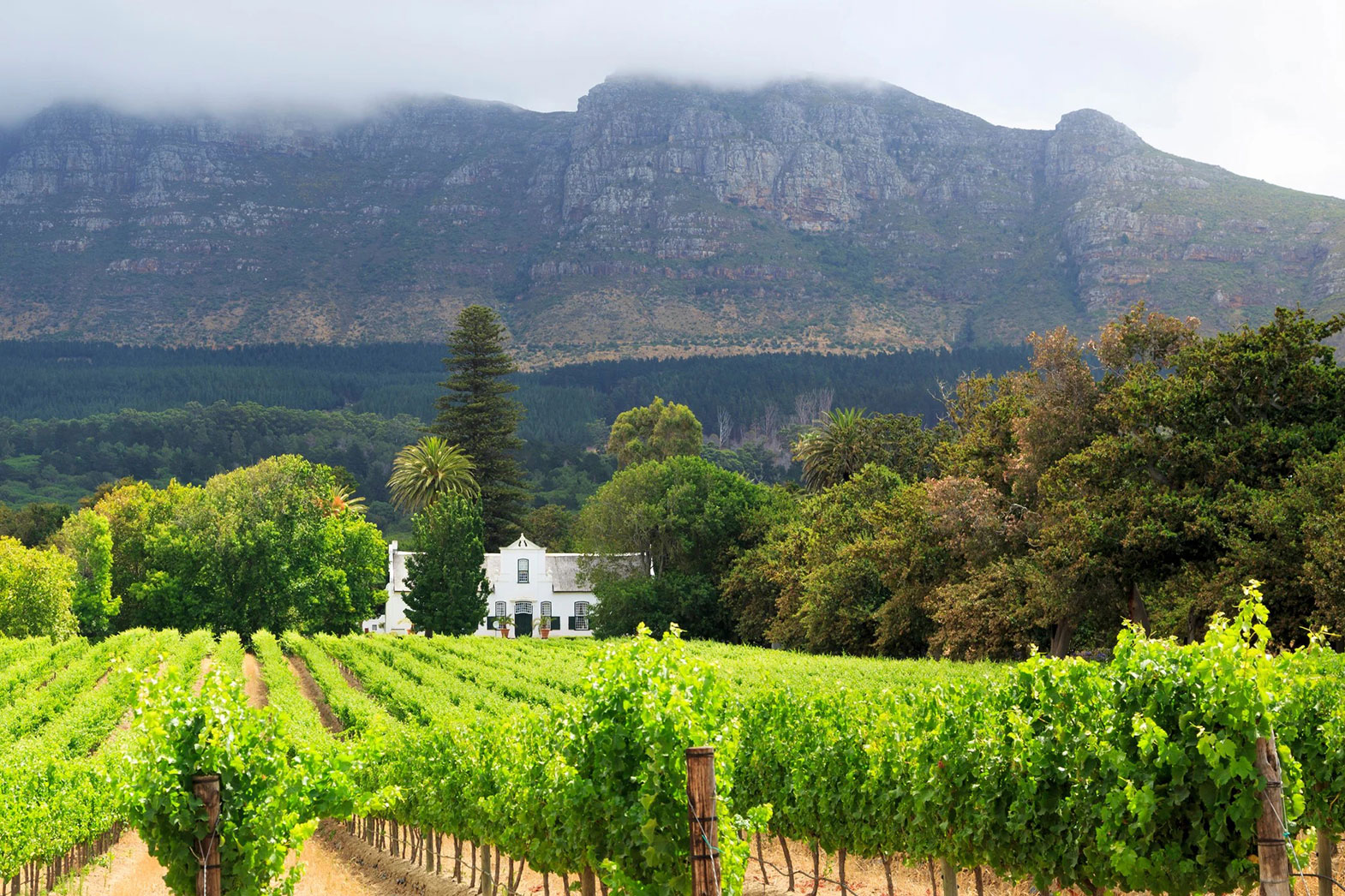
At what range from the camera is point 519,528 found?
88688 mm

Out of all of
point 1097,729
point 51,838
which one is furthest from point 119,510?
point 1097,729

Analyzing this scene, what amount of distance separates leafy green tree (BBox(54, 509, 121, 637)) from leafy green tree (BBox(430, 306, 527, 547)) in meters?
28.8

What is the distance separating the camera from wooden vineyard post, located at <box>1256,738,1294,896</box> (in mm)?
6855

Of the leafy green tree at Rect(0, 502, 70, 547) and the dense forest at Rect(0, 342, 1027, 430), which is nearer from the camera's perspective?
the leafy green tree at Rect(0, 502, 70, 547)

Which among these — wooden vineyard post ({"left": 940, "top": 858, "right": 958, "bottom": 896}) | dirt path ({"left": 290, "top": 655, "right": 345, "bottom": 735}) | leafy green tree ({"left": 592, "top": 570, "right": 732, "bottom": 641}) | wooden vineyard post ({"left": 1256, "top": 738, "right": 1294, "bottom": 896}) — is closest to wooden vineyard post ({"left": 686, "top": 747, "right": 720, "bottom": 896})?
wooden vineyard post ({"left": 1256, "top": 738, "right": 1294, "bottom": 896})

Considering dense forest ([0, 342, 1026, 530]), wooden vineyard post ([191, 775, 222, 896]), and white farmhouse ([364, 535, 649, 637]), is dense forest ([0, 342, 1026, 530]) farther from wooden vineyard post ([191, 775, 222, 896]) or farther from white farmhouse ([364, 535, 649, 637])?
wooden vineyard post ([191, 775, 222, 896])

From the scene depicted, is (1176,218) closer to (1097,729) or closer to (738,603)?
(738,603)

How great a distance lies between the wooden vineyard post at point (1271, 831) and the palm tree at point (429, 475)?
76.8 meters

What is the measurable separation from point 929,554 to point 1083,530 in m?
10.8

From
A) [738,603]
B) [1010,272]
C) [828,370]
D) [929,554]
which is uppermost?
[1010,272]

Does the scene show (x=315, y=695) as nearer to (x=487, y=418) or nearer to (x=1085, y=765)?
(x=1085, y=765)

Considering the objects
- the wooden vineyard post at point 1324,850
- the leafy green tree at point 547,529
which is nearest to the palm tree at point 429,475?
A: the leafy green tree at point 547,529

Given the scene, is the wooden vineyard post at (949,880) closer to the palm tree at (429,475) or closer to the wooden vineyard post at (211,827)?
the wooden vineyard post at (211,827)

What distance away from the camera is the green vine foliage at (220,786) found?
10.6m
